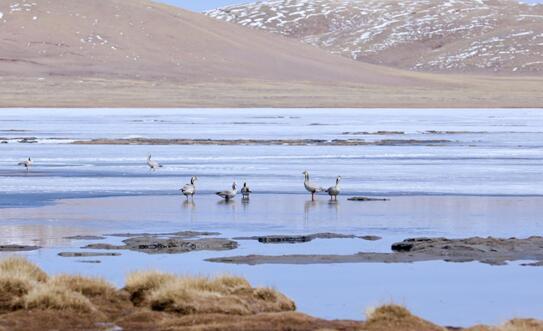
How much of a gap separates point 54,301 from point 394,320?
9.68 ft

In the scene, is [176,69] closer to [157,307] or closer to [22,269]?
[22,269]

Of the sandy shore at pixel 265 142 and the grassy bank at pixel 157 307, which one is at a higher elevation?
the sandy shore at pixel 265 142

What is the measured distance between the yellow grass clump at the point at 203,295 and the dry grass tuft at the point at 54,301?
0.66 meters

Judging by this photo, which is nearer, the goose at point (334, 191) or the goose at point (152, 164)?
the goose at point (334, 191)

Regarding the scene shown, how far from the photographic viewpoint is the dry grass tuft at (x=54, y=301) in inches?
411

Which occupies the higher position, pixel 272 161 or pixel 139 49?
pixel 139 49

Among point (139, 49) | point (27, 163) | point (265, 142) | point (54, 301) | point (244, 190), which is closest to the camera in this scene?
point (54, 301)

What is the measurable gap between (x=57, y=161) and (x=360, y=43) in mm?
153585

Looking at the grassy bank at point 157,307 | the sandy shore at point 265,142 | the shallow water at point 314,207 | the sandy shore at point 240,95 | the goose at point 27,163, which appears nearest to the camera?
the grassy bank at point 157,307

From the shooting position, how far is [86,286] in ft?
37.2

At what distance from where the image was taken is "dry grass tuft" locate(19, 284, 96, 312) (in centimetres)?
1045

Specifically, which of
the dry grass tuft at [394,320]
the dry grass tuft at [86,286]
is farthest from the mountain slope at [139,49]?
the dry grass tuft at [394,320]

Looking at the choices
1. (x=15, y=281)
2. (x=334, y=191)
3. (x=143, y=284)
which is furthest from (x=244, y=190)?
(x=15, y=281)

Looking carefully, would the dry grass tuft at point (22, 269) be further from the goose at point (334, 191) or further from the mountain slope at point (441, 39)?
the mountain slope at point (441, 39)
